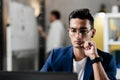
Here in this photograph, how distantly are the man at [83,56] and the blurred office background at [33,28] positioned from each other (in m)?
1.22

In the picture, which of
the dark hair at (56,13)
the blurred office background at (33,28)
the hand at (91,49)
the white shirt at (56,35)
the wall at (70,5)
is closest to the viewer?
the hand at (91,49)

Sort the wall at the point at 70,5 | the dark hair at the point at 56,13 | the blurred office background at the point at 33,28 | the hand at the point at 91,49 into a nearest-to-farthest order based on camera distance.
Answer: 1. the hand at the point at 91,49
2. the blurred office background at the point at 33,28
3. the dark hair at the point at 56,13
4. the wall at the point at 70,5

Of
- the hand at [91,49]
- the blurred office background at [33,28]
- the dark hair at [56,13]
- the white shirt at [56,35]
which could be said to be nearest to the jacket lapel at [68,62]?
the hand at [91,49]

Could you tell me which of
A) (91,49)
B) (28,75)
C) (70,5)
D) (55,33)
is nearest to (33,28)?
(55,33)

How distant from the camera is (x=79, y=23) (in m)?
1.43

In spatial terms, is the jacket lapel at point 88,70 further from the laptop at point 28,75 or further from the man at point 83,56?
the laptop at point 28,75

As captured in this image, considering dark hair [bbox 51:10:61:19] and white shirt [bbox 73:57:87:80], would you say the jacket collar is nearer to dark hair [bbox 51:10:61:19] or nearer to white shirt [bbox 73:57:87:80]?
white shirt [bbox 73:57:87:80]

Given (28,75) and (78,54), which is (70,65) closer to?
(78,54)

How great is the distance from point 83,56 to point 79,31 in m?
0.14

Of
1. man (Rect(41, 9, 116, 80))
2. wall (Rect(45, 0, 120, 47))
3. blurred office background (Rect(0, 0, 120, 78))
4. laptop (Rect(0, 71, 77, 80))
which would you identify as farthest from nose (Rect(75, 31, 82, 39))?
wall (Rect(45, 0, 120, 47))

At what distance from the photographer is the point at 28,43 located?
19.0 ft

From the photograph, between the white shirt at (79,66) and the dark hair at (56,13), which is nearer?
the white shirt at (79,66)

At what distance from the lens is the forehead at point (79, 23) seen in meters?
1.43

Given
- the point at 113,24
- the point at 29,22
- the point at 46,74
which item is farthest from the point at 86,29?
the point at 29,22
